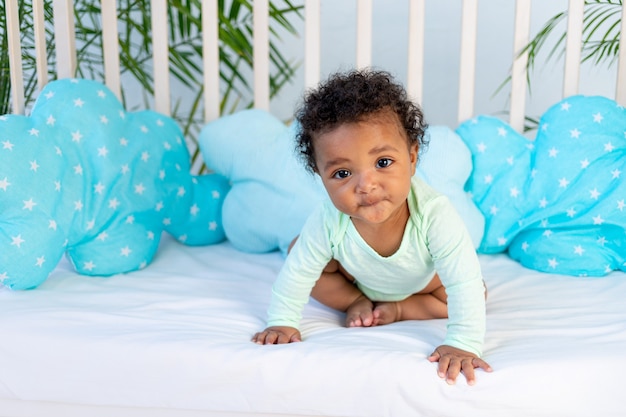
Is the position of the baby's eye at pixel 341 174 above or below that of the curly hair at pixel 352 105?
below

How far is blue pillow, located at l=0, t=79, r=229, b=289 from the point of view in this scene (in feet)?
4.57

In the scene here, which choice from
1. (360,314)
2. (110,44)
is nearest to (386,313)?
(360,314)

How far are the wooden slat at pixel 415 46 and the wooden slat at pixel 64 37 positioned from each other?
0.77 metres

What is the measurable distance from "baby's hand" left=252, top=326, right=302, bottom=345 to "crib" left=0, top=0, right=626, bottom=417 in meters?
0.03

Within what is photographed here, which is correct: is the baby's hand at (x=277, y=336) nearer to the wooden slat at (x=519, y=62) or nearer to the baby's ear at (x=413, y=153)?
the baby's ear at (x=413, y=153)

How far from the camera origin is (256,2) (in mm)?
1729

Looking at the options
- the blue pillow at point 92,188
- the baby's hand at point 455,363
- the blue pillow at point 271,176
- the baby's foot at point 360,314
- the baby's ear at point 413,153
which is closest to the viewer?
the baby's hand at point 455,363

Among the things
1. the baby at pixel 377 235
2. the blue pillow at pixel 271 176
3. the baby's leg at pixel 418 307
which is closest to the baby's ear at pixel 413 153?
the baby at pixel 377 235

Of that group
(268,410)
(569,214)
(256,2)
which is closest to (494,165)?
(569,214)

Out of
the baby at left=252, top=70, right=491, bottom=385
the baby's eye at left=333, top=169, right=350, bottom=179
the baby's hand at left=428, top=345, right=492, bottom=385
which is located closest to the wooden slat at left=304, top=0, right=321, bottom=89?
the baby at left=252, top=70, right=491, bottom=385

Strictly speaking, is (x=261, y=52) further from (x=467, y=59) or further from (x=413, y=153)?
(x=413, y=153)

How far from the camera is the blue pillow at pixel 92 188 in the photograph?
4.57ft

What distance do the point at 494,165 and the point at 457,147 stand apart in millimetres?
88

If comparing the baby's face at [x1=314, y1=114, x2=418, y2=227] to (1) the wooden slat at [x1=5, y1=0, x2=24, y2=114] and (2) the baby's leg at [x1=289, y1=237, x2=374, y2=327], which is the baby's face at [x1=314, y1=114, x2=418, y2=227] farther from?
(1) the wooden slat at [x1=5, y1=0, x2=24, y2=114]
